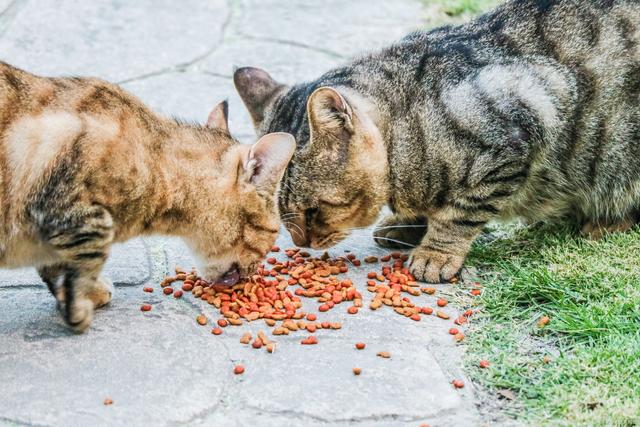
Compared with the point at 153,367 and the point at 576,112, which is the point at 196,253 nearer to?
the point at 153,367

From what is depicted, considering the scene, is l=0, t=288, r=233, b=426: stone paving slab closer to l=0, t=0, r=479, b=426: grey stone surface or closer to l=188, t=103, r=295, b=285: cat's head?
l=0, t=0, r=479, b=426: grey stone surface

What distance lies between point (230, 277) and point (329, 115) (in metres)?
0.89

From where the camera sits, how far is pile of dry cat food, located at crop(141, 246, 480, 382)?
4.02m

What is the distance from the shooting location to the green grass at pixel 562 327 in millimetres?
3416

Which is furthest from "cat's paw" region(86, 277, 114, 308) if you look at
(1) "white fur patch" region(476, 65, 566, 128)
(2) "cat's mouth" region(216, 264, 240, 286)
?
(1) "white fur patch" region(476, 65, 566, 128)

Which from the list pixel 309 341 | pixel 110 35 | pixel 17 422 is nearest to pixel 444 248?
pixel 309 341

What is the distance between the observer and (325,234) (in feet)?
15.3

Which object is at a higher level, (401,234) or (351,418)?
(351,418)

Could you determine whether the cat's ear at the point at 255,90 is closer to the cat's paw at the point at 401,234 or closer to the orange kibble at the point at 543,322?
the cat's paw at the point at 401,234

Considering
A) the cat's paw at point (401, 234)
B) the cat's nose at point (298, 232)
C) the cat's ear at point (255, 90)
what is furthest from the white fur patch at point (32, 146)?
the cat's paw at point (401, 234)

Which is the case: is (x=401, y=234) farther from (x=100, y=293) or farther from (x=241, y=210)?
(x=100, y=293)

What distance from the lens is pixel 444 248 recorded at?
464cm

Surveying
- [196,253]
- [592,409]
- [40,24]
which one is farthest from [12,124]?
[40,24]

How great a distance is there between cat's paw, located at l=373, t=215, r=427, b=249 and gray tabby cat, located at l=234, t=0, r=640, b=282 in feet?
0.41
